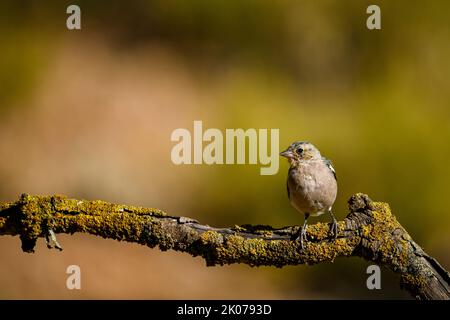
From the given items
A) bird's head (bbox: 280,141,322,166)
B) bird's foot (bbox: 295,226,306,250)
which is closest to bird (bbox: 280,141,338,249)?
bird's head (bbox: 280,141,322,166)

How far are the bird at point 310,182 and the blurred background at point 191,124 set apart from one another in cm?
148

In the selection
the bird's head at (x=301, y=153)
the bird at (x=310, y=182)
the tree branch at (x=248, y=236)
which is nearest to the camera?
the tree branch at (x=248, y=236)

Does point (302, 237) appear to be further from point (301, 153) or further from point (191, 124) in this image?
point (191, 124)

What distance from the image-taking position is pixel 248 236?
303cm

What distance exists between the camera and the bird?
3629 millimetres

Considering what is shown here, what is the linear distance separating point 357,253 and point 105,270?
305 centimetres

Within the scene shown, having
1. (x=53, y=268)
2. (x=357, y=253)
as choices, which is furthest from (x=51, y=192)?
A: (x=357, y=253)

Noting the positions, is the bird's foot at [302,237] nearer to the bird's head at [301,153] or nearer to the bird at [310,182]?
the bird at [310,182]

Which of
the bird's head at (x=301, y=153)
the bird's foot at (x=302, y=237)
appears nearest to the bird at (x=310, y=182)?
the bird's head at (x=301, y=153)

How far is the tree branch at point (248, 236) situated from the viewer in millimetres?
2969

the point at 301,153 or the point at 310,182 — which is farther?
the point at 301,153

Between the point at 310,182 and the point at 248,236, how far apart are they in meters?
0.74

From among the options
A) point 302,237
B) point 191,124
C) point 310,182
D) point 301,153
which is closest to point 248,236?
point 302,237

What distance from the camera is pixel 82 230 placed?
3035 mm
